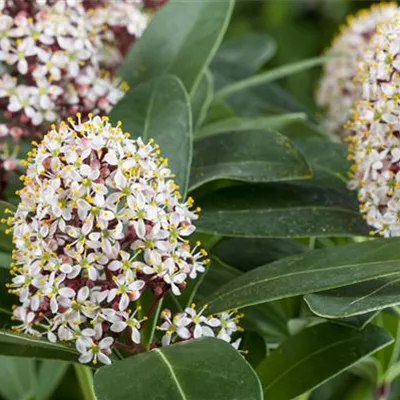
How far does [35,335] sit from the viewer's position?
40.4 inches

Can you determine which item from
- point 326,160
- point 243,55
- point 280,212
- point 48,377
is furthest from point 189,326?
point 243,55

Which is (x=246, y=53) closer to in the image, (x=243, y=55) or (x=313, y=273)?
(x=243, y=55)

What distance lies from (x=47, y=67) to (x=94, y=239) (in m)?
0.39

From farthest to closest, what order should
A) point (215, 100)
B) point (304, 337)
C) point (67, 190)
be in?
1. point (215, 100)
2. point (304, 337)
3. point (67, 190)

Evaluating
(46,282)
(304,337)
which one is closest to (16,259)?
(46,282)

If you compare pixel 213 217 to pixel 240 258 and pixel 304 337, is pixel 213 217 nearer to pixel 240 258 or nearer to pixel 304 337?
pixel 240 258

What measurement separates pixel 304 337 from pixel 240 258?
0.15 metres

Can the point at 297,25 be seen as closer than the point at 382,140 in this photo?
No

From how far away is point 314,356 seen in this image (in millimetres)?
1168

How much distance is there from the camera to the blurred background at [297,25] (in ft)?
8.98

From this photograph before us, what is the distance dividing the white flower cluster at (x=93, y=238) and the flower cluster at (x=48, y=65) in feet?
0.87

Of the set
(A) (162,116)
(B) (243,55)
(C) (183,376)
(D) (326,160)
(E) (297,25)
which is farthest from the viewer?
(E) (297,25)

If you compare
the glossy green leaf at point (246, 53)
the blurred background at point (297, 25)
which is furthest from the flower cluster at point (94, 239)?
the blurred background at point (297, 25)

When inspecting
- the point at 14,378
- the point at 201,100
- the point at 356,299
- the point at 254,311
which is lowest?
the point at 14,378
